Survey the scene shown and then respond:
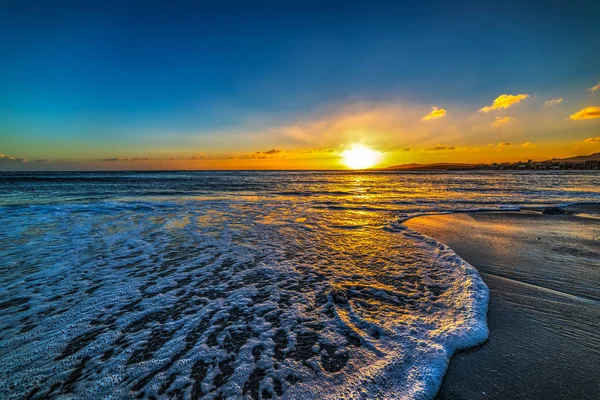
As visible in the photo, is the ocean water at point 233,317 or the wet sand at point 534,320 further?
the ocean water at point 233,317

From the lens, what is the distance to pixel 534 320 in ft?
11.6

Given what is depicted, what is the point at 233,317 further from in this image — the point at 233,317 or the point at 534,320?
the point at 534,320

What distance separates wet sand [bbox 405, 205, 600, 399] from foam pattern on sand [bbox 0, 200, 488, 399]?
0.85 ft

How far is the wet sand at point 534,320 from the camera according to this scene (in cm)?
250

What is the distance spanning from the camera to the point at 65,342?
10.6 feet

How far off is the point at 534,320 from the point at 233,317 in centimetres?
425

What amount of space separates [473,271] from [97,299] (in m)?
7.03

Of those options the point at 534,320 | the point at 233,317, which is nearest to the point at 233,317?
the point at 233,317

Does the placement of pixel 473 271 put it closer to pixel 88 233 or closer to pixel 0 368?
pixel 0 368

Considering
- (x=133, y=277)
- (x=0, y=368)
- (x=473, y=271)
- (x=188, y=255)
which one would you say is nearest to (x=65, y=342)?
(x=0, y=368)

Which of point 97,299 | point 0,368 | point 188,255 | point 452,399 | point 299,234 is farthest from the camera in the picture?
point 299,234

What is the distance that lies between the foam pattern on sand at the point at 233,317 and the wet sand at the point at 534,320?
260 millimetres

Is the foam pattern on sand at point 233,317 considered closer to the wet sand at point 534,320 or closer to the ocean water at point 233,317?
the ocean water at point 233,317

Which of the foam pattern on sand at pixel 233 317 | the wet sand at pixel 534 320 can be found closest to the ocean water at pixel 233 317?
the foam pattern on sand at pixel 233 317
